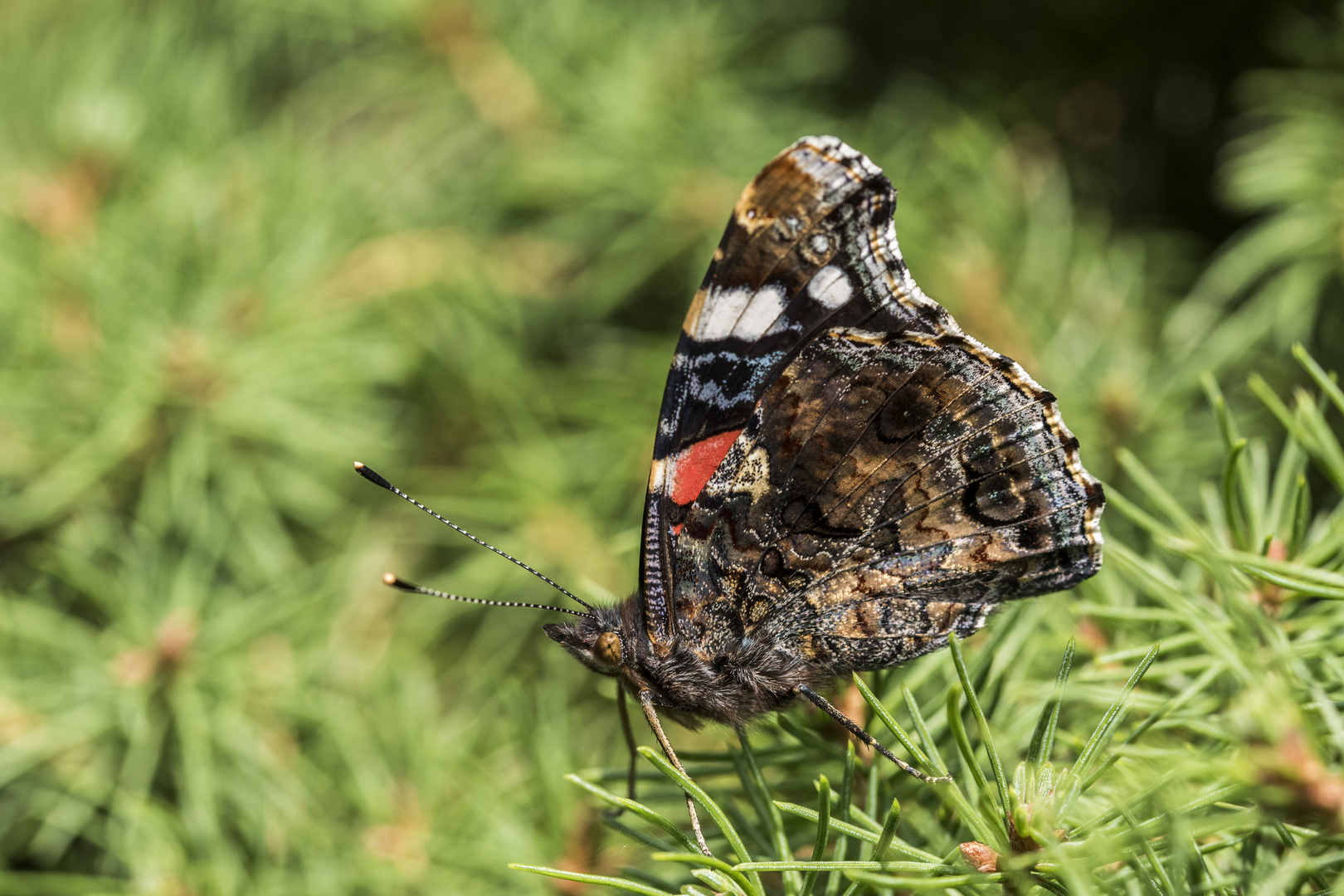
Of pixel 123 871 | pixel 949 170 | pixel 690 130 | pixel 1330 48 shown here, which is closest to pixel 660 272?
pixel 690 130

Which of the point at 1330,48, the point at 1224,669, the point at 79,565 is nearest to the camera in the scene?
the point at 1224,669

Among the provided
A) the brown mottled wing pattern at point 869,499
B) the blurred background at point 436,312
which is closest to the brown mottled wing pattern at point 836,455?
the brown mottled wing pattern at point 869,499

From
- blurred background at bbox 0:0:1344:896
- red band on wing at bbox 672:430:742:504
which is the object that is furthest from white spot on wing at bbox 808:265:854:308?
blurred background at bbox 0:0:1344:896

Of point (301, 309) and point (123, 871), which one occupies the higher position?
point (301, 309)

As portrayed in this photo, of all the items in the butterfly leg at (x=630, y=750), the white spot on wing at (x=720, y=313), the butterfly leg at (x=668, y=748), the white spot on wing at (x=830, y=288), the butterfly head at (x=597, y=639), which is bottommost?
the butterfly leg at (x=630, y=750)

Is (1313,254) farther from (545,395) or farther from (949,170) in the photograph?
(545,395)

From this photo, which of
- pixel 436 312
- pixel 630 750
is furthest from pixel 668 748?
pixel 436 312

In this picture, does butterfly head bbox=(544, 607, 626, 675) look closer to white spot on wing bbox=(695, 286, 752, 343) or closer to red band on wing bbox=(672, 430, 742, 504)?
red band on wing bbox=(672, 430, 742, 504)

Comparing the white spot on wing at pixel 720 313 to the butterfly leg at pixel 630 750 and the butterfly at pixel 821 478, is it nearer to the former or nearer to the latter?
the butterfly at pixel 821 478
